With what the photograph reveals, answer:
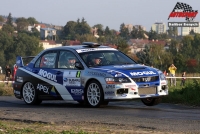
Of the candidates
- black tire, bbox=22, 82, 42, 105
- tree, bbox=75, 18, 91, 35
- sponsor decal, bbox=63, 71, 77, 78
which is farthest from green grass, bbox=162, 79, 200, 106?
tree, bbox=75, 18, 91, 35

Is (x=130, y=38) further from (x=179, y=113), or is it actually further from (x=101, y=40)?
(x=179, y=113)

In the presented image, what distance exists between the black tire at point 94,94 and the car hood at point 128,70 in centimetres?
34

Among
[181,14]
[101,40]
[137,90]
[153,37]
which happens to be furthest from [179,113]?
[153,37]

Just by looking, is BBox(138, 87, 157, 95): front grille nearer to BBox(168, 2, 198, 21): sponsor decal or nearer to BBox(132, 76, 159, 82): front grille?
BBox(132, 76, 159, 82): front grille

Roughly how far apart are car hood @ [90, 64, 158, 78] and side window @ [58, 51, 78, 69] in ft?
2.58

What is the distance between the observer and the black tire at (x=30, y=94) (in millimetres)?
14492

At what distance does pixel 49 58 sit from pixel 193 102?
349 cm

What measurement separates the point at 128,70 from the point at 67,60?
1.81m

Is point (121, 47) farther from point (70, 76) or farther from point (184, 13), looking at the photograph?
point (70, 76)

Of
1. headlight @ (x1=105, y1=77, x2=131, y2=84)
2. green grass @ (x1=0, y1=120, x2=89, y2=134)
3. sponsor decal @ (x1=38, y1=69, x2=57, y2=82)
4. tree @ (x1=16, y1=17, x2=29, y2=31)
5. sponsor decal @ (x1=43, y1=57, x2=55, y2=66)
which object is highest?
tree @ (x1=16, y1=17, x2=29, y2=31)

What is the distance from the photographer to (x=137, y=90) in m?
12.7

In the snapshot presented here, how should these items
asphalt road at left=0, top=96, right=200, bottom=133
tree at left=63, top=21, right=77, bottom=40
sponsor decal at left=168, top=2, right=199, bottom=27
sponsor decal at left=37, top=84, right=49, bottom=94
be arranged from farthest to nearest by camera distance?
1. tree at left=63, top=21, right=77, bottom=40
2. sponsor decal at left=168, top=2, right=199, bottom=27
3. sponsor decal at left=37, top=84, right=49, bottom=94
4. asphalt road at left=0, top=96, right=200, bottom=133

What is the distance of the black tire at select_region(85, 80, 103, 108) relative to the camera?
507 inches

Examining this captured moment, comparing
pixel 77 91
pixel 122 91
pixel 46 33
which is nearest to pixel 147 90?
pixel 122 91
